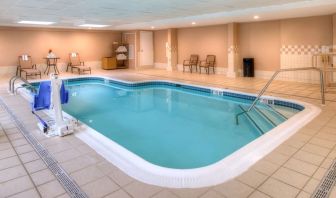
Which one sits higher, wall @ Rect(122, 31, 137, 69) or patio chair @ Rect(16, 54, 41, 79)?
wall @ Rect(122, 31, 137, 69)

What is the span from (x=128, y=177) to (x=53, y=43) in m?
11.2

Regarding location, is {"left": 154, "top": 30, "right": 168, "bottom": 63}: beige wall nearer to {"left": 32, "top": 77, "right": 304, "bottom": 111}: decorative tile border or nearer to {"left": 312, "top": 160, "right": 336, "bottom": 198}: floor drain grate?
{"left": 32, "top": 77, "right": 304, "bottom": 111}: decorative tile border

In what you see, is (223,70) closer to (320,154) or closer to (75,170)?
(320,154)

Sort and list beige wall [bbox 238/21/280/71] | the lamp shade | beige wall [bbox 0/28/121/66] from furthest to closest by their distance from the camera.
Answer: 1. the lamp shade
2. beige wall [bbox 0/28/121/66]
3. beige wall [bbox 238/21/280/71]

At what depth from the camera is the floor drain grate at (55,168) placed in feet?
7.79

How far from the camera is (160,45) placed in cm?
1338

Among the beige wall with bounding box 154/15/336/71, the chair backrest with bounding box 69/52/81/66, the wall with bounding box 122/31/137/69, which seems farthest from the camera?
the wall with bounding box 122/31/137/69

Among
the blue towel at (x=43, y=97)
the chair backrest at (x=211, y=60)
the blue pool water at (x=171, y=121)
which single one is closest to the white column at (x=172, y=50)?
the chair backrest at (x=211, y=60)

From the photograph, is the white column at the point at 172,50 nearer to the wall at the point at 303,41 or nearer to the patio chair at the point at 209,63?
the patio chair at the point at 209,63

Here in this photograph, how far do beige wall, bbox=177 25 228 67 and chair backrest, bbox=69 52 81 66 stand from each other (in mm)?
5108

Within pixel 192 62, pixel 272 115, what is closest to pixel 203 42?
pixel 192 62

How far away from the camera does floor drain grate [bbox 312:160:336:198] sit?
225cm

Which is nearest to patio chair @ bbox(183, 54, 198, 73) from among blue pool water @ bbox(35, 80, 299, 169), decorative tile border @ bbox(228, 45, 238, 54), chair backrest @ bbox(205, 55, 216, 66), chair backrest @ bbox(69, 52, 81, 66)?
chair backrest @ bbox(205, 55, 216, 66)

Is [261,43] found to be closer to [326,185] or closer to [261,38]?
[261,38]
